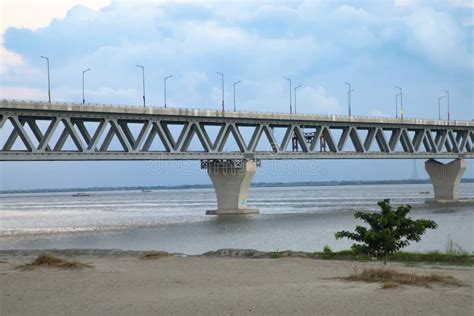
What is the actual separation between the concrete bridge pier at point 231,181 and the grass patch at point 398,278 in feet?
182

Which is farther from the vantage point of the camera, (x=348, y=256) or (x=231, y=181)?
(x=231, y=181)

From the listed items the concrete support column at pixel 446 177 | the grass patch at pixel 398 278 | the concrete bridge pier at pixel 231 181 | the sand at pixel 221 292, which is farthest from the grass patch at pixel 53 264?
the concrete support column at pixel 446 177

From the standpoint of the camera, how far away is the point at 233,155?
2810 inches

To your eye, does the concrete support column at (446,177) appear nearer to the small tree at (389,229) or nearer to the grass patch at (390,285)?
the small tree at (389,229)

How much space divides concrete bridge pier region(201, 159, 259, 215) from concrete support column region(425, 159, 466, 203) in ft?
130

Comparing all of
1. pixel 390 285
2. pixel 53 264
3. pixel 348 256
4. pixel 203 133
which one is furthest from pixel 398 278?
pixel 203 133

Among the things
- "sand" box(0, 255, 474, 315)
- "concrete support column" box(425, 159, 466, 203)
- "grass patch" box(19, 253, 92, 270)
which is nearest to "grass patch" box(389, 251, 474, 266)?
"sand" box(0, 255, 474, 315)

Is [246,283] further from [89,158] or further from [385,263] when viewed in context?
[89,158]

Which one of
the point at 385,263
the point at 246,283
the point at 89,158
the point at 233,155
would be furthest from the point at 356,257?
the point at 233,155

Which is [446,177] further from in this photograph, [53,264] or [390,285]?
[390,285]

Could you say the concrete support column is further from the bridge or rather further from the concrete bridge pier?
the concrete bridge pier

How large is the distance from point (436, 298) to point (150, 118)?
51297mm

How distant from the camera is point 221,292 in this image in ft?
52.9

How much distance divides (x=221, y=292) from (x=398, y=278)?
4.55 metres
